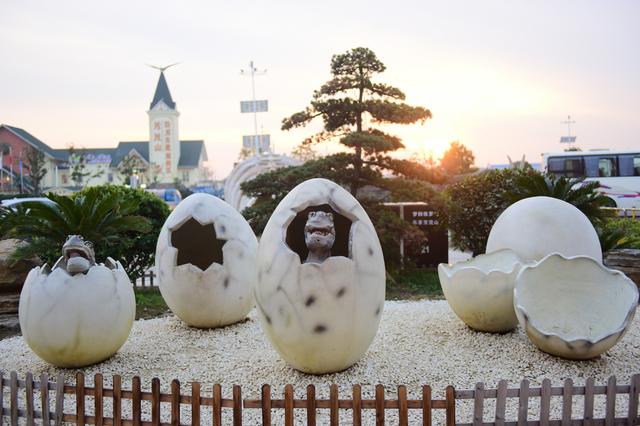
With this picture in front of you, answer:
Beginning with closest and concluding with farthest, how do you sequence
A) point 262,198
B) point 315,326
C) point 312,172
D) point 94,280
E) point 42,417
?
point 42,417 → point 315,326 → point 94,280 → point 312,172 → point 262,198

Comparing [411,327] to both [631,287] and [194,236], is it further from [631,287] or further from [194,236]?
[194,236]

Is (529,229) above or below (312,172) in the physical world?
below

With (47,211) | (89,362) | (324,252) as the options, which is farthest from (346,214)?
(47,211)

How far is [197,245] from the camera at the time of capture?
7.44 m

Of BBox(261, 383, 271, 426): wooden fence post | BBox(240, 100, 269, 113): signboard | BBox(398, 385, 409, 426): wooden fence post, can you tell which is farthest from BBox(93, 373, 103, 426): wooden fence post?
BBox(240, 100, 269, 113): signboard

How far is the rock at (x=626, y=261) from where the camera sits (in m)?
8.89

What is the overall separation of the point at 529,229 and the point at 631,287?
131 cm

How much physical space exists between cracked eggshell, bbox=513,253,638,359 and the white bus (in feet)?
54.4

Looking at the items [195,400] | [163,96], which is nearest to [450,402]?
[195,400]

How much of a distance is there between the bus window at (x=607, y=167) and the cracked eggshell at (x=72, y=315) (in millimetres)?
20369

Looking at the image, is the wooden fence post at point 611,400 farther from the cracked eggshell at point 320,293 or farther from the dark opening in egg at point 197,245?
the dark opening in egg at point 197,245

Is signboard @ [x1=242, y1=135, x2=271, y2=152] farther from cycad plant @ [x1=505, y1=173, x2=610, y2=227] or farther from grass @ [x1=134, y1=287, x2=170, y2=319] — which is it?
cycad plant @ [x1=505, y1=173, x2=610, y2=227]

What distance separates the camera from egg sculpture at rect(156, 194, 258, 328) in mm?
6883

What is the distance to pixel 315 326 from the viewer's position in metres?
4.88
